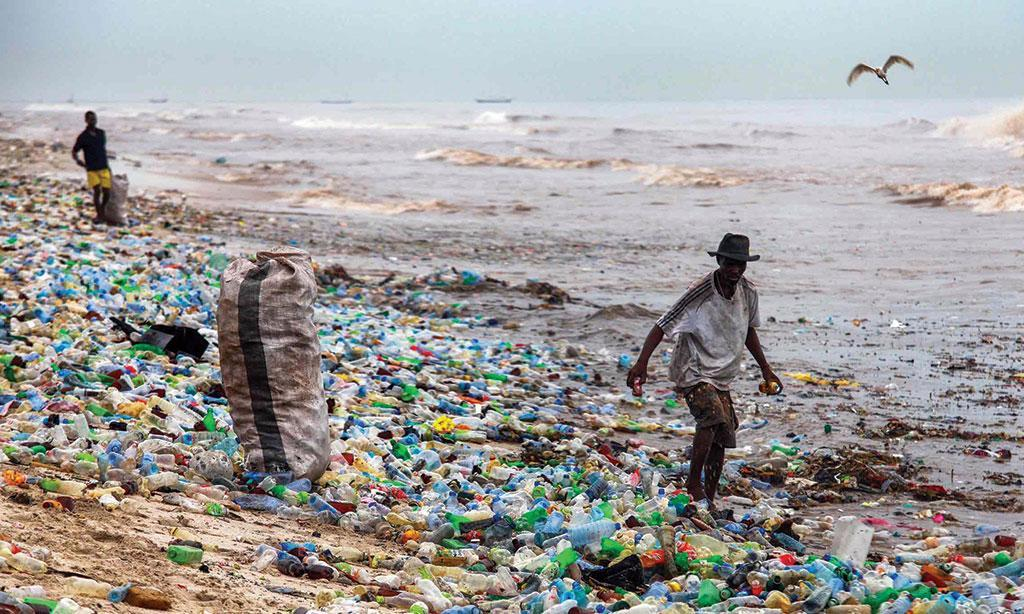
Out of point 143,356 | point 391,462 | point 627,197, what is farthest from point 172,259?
point 627,197

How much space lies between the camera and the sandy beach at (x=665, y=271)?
16.5 feet

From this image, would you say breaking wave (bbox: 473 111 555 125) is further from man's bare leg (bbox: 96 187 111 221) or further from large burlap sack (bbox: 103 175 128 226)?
man's bare leg (bbox: 96 187 111 221)

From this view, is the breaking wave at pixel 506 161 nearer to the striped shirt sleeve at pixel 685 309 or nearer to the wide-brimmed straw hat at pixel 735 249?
the striped shirt sleeve at pixel 685 309

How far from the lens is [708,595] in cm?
Result: 441

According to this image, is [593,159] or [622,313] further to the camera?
[593,159]

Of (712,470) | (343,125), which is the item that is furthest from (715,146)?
(712,470)

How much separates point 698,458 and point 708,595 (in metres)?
1.50

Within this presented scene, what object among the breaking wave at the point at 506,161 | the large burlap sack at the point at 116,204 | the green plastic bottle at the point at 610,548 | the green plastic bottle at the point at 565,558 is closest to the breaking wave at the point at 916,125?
the breaking wave at the point at 506,161

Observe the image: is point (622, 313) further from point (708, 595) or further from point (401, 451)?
point (708, 595)

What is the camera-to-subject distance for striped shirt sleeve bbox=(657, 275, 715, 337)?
5820mm

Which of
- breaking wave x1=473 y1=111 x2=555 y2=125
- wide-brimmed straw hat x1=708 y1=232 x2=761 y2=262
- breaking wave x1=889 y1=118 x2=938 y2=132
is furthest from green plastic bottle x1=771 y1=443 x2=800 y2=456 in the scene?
breaking wave x1=473 y1=111 x2=555 y2=125

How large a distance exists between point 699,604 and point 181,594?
196cm

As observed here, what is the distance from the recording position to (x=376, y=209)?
24.1m

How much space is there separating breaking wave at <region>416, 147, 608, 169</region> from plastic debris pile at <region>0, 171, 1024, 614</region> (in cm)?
2983
